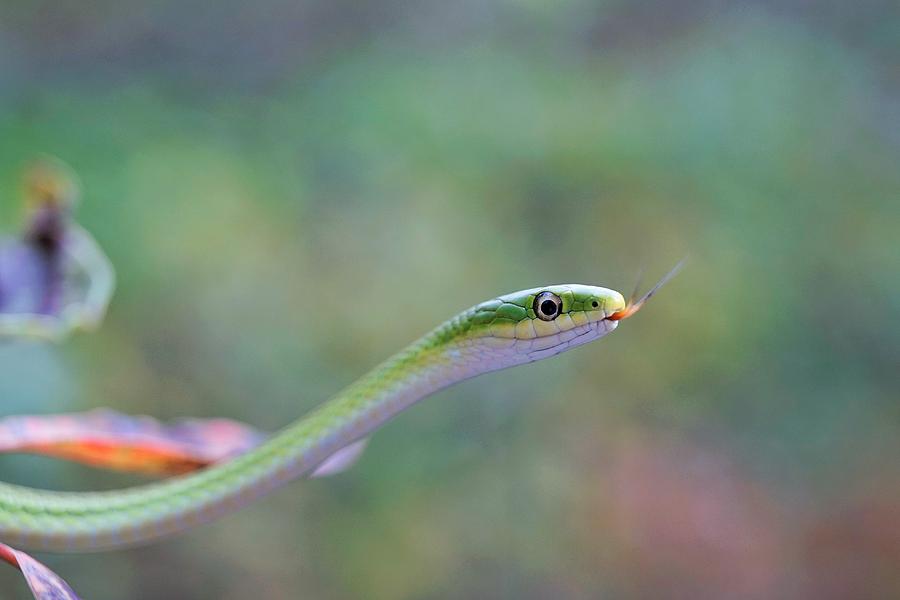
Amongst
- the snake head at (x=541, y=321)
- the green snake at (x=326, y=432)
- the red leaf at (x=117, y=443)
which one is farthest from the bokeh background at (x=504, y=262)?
the snake head at (x=541, y=321)

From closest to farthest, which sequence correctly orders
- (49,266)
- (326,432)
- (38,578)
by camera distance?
(38,578) < (326,432) < (49,266)

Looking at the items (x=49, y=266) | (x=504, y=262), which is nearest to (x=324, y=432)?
(x=49, y=266)

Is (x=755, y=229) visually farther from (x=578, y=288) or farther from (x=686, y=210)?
(x=578, y=288)

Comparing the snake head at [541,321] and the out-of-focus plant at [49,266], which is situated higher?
the out-of-focus plant at [49,266]

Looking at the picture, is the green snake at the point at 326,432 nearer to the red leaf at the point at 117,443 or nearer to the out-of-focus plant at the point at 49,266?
the red leaf at the point at 117,443

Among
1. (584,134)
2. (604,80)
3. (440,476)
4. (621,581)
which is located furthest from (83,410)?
(604,80)

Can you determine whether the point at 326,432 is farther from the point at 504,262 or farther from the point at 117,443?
the point at 504,262

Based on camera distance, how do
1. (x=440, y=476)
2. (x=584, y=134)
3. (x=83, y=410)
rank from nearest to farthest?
(x=83, y=410)
(x=440, y=476)
(x=584, y=134)
